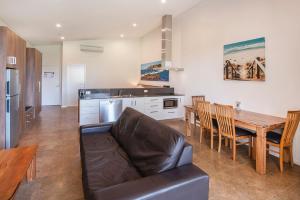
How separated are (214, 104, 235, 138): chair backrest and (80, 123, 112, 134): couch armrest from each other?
195 centimetres

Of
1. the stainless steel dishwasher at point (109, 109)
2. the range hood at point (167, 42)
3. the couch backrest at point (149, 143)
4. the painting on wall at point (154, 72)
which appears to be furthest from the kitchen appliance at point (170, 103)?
the couch backrest at point (149, 143)

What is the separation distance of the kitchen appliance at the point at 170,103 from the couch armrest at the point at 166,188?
14.0 ft

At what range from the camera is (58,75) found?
363 inches

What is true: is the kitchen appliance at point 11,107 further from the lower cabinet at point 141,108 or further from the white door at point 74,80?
the white door at point 74,80

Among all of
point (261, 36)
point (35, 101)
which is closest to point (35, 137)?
point (35, 101)

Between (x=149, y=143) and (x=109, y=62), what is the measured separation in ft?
25.5

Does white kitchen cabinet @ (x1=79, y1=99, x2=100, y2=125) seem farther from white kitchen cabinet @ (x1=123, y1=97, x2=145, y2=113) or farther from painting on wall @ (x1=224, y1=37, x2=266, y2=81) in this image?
painting on wall @ (x1=224, y1=37, x2=266, y2=81)

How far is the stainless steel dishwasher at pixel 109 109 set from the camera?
16.6ft

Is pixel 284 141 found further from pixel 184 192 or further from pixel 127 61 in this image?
pixel 127 61

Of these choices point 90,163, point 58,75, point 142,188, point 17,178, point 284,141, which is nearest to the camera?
point 142,188

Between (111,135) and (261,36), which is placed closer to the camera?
(111,135)

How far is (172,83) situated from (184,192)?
5.43 meters

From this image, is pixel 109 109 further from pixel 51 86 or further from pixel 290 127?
pixel 51 86

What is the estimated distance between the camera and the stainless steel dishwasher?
5051mm
